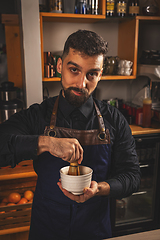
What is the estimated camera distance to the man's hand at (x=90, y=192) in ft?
3.10

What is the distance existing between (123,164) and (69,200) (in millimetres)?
330

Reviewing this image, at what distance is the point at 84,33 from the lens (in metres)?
1.12

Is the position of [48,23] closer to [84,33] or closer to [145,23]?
[145,23]

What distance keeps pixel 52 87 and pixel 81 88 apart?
162cm

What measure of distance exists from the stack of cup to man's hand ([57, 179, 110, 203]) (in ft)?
5.36

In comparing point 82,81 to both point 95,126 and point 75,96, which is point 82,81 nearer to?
point 75,96

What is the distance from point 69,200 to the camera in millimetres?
1198

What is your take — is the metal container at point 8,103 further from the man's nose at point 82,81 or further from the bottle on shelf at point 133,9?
the bottle on shelf at point 133,9

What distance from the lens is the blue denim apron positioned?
1.21 m

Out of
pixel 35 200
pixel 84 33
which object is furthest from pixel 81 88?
pixel 35 200

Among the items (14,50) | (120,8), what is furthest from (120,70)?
(14,50)

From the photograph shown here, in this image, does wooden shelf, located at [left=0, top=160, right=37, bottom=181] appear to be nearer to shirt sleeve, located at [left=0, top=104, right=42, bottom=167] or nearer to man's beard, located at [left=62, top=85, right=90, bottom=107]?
shirt sleeve, located at [left=0, top=104, right=42, bottom=167]

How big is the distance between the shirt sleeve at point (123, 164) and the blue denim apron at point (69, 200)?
0.05 m

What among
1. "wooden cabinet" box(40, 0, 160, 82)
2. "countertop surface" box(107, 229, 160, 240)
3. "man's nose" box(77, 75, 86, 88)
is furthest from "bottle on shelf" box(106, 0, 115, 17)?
"countertop surface" box(107, 229, 160, 240)
